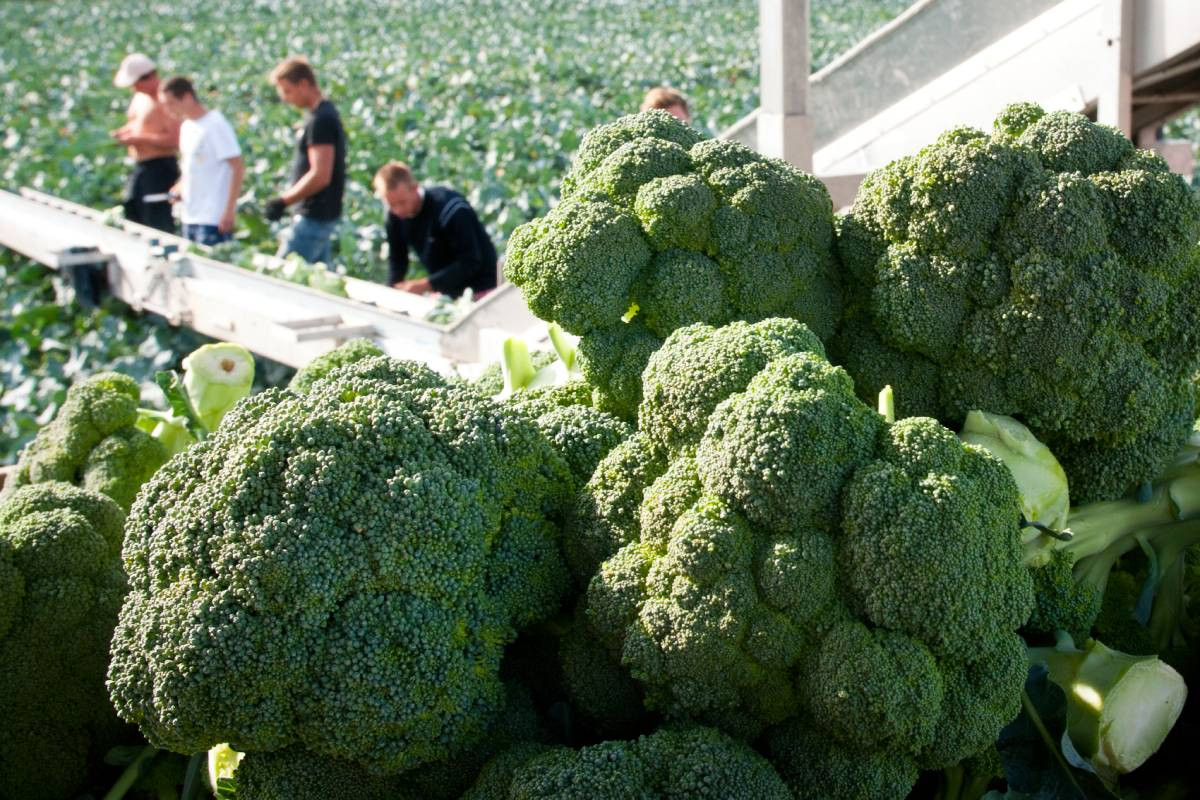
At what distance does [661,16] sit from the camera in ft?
78.3

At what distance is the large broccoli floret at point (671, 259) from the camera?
1873mm

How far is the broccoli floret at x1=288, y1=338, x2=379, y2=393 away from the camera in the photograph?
213cm

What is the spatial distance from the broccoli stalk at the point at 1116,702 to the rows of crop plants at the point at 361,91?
5651 millimetres

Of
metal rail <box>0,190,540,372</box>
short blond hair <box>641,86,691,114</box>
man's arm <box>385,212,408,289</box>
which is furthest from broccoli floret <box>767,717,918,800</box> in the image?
man's arm <box>385,212,408,289</box>

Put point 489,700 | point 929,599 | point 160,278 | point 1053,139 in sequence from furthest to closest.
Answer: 1. point 160,278
2. point 1053,139
3. point 489,700
4. point 929,599

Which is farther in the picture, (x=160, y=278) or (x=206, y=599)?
(x=160, y=278)

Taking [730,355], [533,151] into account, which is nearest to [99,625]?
→ [730,355]

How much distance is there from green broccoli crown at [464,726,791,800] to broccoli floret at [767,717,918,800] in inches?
2.1

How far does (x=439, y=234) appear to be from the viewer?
7156mm

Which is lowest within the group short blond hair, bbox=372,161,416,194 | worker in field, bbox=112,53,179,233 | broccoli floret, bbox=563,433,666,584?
broccoli floret, bbox=563,433,666,584

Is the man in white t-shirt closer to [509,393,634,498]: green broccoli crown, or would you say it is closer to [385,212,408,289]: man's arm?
[385,212,408,289]: man's arm

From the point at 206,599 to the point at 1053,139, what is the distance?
1.43 metres

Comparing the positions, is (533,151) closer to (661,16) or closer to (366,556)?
(366,556)

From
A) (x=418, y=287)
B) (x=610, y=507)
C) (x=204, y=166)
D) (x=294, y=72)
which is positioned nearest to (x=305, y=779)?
(x=610, y=507)
